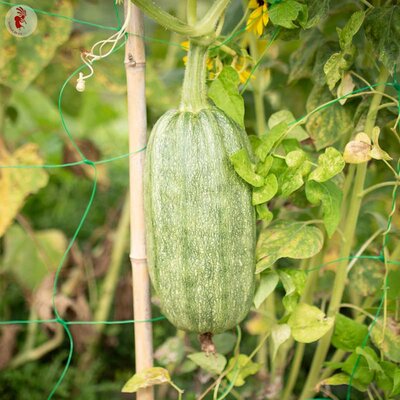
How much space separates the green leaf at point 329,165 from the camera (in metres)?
1.12

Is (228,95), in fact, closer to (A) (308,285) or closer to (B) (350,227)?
(B) (350,227)

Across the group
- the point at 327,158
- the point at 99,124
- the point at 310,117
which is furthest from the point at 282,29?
the point at 99,124

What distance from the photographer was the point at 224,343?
5.09 ft

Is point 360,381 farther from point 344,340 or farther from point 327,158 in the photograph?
point 327,158

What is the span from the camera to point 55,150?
253cm

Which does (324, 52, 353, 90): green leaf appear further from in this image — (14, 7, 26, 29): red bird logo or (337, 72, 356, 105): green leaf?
(14, 7, 26, 29): red bird logo

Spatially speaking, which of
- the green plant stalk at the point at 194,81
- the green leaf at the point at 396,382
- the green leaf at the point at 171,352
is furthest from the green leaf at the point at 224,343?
the green plant stalk at the point at 194,81

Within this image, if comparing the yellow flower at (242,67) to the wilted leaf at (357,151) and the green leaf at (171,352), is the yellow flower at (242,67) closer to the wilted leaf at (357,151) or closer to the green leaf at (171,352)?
the wilted leaf at (357,151)

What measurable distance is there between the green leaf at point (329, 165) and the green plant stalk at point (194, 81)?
0.71 ft

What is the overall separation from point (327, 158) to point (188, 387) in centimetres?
102

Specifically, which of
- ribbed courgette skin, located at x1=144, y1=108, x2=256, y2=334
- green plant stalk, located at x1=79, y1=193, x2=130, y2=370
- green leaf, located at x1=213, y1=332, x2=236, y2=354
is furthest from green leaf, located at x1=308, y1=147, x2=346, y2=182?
green plant stalk, located at x1=79, y1=193, x2=130, y2=370

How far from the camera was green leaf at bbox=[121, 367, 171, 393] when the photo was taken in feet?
4.12

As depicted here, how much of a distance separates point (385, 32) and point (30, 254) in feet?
4.46

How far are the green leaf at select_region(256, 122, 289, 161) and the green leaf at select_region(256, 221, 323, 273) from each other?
16cm
